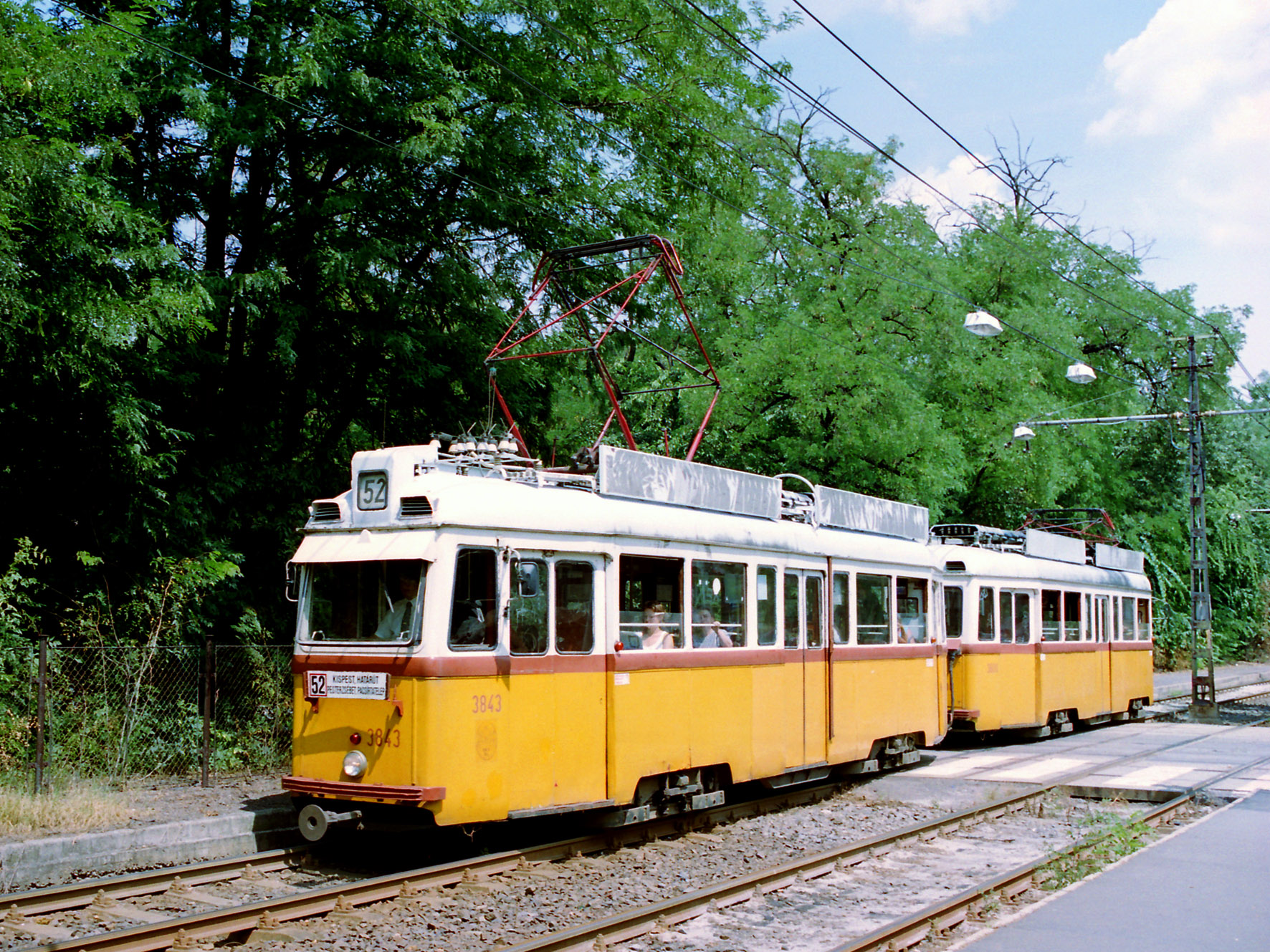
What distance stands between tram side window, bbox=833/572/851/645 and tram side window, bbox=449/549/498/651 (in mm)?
5282

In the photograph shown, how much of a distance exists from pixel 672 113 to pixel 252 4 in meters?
Answer: 5.73

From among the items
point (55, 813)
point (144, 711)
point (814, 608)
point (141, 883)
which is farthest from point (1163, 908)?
point (144, 711)

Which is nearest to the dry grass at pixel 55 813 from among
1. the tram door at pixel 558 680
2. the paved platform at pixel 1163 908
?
the tram door at pixel 558 680

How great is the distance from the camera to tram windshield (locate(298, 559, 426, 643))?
9156mm

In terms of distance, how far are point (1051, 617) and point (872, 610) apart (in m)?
7.41

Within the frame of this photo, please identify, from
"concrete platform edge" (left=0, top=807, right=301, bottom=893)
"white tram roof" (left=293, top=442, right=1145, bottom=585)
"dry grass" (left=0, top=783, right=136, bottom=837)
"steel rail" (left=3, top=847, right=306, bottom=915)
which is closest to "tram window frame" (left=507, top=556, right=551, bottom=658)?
"white tram roof" (left=293, top=442, right=1145, bottom=585)

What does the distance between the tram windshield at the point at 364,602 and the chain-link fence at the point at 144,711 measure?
3233 mm

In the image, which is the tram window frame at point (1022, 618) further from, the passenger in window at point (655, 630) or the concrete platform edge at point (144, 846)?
the concrete platform edge at point (144, 846)

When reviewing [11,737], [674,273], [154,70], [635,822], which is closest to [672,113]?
[674,273]

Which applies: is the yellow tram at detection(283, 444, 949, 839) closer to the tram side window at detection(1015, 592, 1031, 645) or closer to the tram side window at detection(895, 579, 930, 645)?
the tram side window at detection(895, 579, 930, 645)

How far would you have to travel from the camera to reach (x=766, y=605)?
40.0 feet

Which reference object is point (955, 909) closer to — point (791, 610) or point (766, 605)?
point (766, 605)

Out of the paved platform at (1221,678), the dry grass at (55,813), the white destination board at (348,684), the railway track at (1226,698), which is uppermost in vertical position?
the white destination board at (348,684)

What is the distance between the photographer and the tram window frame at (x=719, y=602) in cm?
1118
